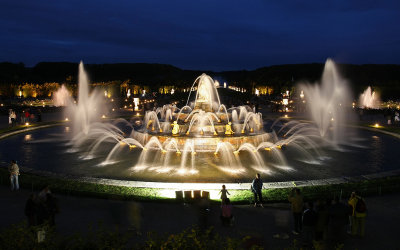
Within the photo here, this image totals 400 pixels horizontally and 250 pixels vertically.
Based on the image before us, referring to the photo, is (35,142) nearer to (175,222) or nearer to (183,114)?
(183,114)

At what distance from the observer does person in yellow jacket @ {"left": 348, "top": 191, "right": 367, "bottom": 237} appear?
908 centimetres

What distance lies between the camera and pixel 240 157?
20.0 metres

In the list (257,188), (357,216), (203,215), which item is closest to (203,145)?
(257,188)

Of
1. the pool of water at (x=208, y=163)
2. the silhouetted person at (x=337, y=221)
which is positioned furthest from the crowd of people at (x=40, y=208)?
the silhouetted person at (x=337, y=221)

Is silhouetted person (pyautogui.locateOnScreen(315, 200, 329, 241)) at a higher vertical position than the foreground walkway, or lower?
higher

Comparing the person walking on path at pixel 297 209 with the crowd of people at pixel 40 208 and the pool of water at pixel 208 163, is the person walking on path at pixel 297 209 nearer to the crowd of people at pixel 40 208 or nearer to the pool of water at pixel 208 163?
the pool of water at pixel 208 163

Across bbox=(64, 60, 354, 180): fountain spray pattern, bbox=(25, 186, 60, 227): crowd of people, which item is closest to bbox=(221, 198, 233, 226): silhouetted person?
bbox=(25, 186, 60, 227): crowd of people

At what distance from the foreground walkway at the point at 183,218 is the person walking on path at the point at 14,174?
769mm

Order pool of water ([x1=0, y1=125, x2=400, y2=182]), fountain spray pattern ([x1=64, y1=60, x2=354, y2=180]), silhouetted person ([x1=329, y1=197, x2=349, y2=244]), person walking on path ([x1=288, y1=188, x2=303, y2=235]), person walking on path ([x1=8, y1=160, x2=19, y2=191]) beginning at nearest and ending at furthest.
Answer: silhouetted person ([x1=329, y1=197, x2=349, y2=244]), person walking on path ([x1=288, y1=188, x2=303, y2=235]), person walking on path ([x1=8, y1=160, x2=19, y2=191]), pool of water ([x1=0, y1=125, x2=400, y2=182]), fountain spray pattern ([x1=64, y1=60, x2=354, y2=180])

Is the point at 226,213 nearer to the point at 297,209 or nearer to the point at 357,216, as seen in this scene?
the point at 297,209

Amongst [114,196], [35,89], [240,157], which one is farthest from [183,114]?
[35,89]

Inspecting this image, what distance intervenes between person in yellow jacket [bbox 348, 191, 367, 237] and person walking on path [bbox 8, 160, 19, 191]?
12093mm

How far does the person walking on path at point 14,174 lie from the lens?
12.9 m

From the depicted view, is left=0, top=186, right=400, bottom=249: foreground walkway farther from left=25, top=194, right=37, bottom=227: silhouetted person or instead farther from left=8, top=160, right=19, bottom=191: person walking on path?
left=25, top=194, right=37, bottom=227: silhouetted person
